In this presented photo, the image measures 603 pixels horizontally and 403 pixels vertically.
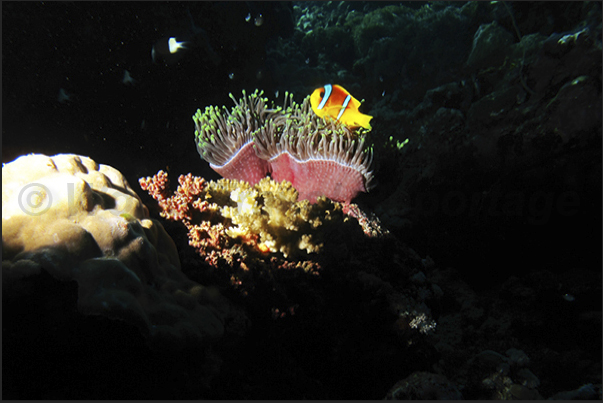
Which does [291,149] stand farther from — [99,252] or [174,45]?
[174,45]

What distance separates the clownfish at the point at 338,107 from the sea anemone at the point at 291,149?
100mm

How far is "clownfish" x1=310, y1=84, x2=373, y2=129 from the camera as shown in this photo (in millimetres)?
2934

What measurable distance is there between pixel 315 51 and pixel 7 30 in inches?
292

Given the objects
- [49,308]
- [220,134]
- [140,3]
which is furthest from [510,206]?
[140,3]

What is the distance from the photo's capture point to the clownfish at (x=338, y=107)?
9.62ft

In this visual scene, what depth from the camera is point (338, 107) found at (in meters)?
2.96

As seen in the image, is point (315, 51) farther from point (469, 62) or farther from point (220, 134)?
point (220, 134)

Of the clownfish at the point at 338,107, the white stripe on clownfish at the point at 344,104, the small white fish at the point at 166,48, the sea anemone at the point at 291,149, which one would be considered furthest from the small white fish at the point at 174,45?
the white stripe on clownfish at the point at 344,104

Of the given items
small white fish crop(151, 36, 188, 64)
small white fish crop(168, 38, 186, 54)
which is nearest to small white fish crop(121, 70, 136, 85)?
small white fish crop(151, 36, 188, 64)

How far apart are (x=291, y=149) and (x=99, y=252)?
1834 millimetres

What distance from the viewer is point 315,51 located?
9109mm

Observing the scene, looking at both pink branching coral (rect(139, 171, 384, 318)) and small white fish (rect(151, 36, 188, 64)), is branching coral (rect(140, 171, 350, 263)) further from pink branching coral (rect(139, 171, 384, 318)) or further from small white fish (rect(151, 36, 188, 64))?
small white fish (rect(151, 36, 188, 64))

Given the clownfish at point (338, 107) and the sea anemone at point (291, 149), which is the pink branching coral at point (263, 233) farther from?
the clownfish at point (338, 107)

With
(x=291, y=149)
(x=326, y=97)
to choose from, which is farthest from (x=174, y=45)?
(x=291, y=149)
